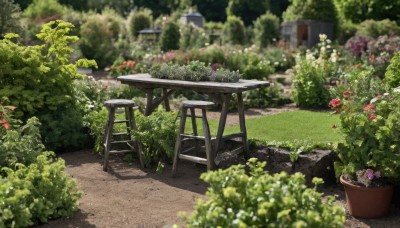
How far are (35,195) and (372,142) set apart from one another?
3090 mm

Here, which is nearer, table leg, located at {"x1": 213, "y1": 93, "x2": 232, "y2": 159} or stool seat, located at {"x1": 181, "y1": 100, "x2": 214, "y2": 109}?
stool seat, located at {"x1": 181, "y1": 100, "x2": 214, "y2": 109}

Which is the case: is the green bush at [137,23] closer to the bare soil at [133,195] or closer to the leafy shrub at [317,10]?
the leafy shrub at [317,10]

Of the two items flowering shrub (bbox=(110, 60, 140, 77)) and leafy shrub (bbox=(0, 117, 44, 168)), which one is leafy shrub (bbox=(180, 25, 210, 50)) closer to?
flowering shrub (bbox=(110, 60, 140, 77))

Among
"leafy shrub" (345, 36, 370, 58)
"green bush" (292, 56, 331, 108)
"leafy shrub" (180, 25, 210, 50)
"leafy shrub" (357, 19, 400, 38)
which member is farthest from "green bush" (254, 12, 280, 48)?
"green bush" (292, 56, 331, 108)

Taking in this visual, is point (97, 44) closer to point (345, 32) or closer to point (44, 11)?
point (44, 11)

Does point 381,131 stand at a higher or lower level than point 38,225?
higher

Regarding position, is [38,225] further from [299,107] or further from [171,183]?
[299,107]

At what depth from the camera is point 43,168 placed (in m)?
5.12

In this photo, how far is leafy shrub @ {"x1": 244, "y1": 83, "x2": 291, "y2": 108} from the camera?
11.5 meters

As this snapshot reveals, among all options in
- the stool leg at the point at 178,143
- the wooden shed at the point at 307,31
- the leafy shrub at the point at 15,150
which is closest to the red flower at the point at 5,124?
the leafy shrub at the point at 15,150

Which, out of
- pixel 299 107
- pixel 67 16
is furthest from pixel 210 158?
pixel 67 16

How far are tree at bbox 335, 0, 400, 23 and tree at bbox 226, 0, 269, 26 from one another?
53.5 ft

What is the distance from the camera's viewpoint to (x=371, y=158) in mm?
5199

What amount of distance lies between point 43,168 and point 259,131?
4213 mm
